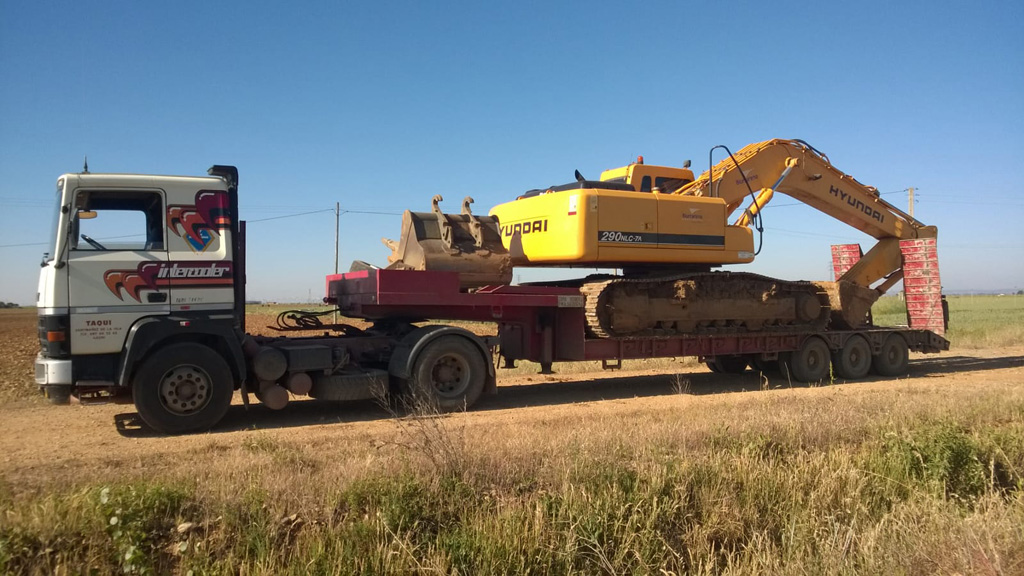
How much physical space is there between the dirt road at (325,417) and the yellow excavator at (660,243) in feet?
4.39

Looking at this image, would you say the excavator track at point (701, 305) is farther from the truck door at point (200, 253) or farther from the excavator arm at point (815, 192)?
the truck door at point (200, 253)

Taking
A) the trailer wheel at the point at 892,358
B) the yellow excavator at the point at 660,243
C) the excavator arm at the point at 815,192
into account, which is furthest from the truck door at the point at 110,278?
the trailer wheel at the point at 892,358

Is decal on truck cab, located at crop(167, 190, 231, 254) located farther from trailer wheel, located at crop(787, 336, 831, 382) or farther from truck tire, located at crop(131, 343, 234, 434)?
trailer wheel, located at crop(787, 336, 831, 382)

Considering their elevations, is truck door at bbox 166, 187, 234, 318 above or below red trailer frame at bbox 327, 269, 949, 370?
above

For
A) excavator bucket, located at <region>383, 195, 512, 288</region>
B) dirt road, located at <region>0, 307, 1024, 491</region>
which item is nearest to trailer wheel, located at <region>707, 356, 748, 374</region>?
dirt road, located at <region>0, 307, 1024, 491</region>

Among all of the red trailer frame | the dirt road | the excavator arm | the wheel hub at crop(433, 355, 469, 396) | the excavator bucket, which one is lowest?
the dirt road

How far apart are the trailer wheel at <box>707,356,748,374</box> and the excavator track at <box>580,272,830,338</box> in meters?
1.37

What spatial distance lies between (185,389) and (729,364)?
10.2m

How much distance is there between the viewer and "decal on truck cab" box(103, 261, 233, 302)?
24.9 ft

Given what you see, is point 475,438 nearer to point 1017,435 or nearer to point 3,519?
point 3,519

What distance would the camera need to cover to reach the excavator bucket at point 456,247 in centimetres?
981

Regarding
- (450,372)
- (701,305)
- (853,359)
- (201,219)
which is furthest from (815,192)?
(201,219)

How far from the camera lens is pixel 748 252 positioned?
1217cm

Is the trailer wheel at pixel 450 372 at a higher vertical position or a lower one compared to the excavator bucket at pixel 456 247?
lower
